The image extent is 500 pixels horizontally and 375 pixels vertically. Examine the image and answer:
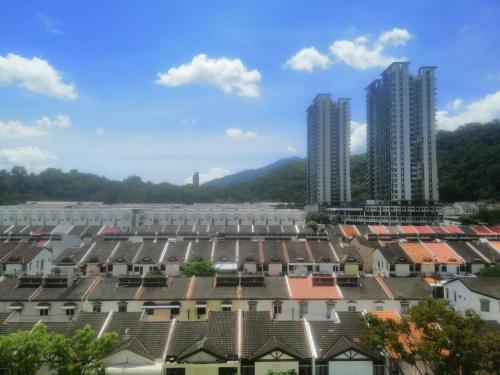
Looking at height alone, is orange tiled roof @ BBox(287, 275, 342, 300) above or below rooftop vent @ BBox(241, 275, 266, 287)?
below

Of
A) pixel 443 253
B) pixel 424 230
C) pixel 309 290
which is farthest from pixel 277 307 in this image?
pixel 424 230

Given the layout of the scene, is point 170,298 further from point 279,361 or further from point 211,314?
point 279,361

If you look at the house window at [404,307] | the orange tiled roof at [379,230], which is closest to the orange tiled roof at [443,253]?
the house window at [404,307]

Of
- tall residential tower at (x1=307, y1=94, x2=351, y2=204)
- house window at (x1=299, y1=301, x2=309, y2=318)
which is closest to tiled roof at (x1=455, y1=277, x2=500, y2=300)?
house window at (x1=299, y1=301, x2=309, y2=318)

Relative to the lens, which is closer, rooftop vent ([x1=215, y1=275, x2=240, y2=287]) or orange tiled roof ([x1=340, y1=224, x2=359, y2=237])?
rooftop vent ([x1=215, y1=275, x2=240, y2=287])

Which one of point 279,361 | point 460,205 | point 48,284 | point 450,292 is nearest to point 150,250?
point 48,284

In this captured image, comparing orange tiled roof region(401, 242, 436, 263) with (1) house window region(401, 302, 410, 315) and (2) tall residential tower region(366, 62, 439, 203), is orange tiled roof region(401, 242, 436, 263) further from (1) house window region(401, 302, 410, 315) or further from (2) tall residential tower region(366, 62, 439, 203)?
(2) tall residential tower region(366, 62, 439, 203)

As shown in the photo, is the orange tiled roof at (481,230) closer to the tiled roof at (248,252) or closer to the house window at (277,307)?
the tiled roof at (248,252)
